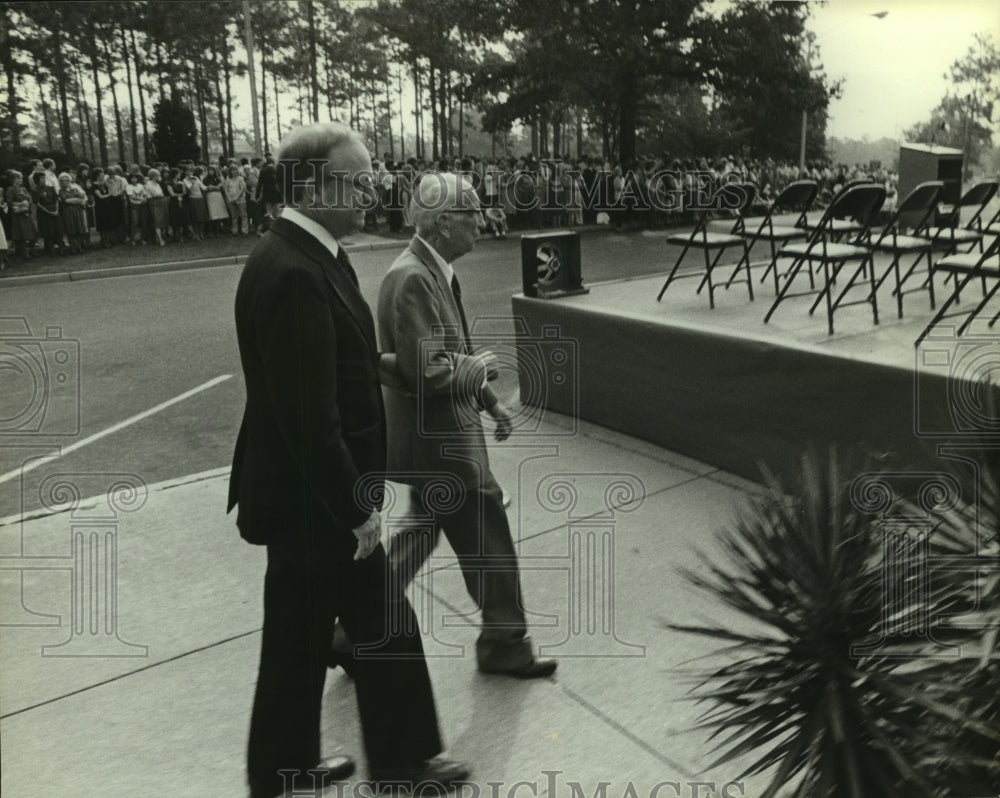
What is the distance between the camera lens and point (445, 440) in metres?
3.00

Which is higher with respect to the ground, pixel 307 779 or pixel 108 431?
pixel 108 431

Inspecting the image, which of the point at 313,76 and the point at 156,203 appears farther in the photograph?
the point at 156,203

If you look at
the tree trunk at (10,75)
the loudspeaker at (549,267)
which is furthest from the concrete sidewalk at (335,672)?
the tree trunk at (10,75)

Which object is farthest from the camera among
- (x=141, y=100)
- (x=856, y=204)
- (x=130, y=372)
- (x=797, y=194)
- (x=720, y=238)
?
(x=130, y=372)

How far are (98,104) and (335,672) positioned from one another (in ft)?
6.66

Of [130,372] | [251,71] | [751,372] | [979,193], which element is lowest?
[130,372]

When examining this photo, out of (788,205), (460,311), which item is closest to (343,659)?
(460,311)

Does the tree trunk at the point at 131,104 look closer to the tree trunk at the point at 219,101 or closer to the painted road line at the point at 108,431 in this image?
the tree trunk at the point at 219,101

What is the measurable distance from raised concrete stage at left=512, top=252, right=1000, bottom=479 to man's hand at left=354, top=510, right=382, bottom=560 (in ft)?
6.86

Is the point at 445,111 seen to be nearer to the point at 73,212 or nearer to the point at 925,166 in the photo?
the point at 73,212

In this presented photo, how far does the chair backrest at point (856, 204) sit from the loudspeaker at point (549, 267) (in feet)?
4.78

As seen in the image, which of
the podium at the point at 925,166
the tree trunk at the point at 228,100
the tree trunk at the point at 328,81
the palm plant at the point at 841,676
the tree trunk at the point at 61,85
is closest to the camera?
the palm plant at the point at 841,676

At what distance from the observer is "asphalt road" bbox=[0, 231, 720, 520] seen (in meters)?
4.03

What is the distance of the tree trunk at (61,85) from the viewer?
183cm
